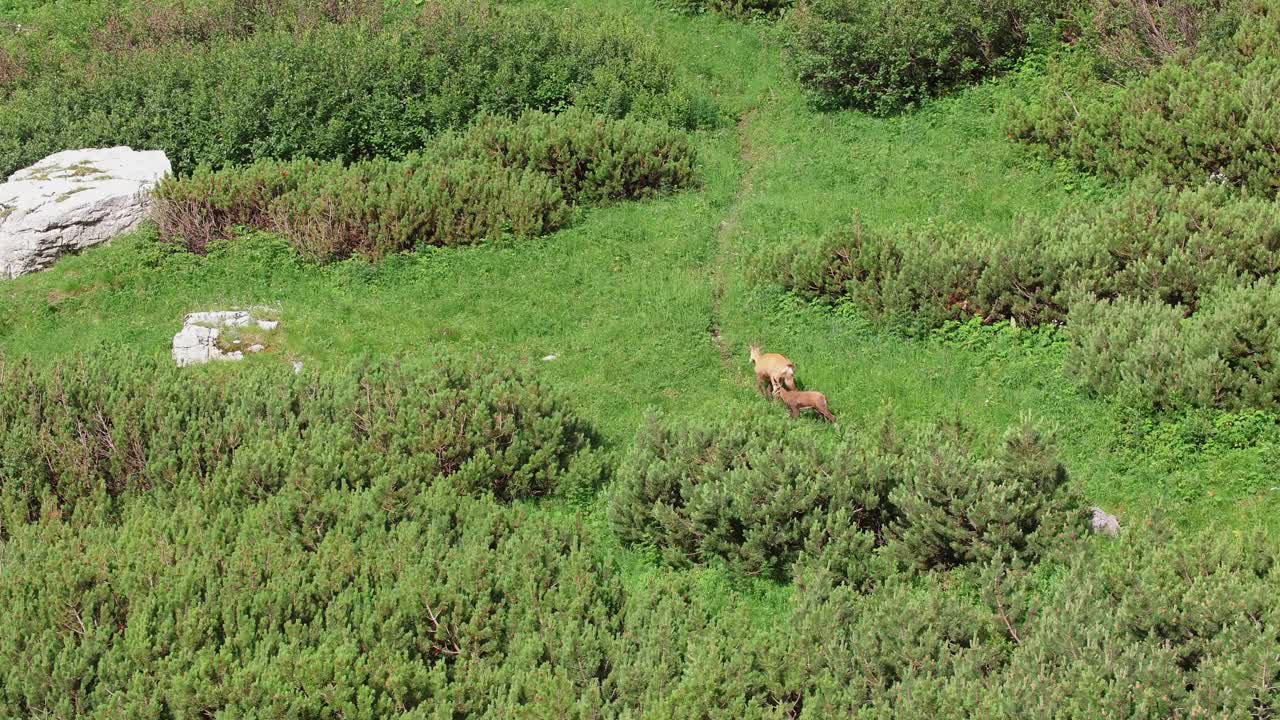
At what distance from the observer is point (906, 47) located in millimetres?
20844

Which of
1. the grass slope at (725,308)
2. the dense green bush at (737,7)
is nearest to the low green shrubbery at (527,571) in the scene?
the grass slope at (725,308)

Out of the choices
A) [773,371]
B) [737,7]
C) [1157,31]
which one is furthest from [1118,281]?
[737,7]

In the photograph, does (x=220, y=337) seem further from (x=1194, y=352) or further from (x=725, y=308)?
(x=1194, y=352)

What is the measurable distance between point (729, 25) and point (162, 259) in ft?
40.9

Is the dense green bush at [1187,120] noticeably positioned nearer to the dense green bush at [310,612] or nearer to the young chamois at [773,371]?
the young chamois at [773,371]

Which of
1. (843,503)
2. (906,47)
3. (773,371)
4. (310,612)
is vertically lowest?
→ (310,612)

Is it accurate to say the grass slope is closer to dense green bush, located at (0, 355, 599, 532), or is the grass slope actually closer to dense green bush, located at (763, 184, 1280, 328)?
dense green bush, located at (763, 184, 1280, 328)

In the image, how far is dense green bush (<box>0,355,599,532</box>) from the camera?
1277 centimetres

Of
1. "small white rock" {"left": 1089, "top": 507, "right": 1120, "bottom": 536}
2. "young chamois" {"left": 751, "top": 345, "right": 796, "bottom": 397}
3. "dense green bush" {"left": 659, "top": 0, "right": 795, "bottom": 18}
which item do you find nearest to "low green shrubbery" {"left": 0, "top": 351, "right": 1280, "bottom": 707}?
"small white rock" {"left": 1089, "top": 507, "right": 1120, "bottom": 536}

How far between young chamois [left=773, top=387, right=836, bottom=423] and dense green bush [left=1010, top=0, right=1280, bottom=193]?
6398mm

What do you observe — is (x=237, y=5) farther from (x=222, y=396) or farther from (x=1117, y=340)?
(x=1117, y=340)

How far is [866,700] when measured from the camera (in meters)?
9.62

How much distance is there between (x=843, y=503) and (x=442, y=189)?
911 centimetres

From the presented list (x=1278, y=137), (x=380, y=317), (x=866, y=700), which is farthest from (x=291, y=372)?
(x=1278, y=137)
